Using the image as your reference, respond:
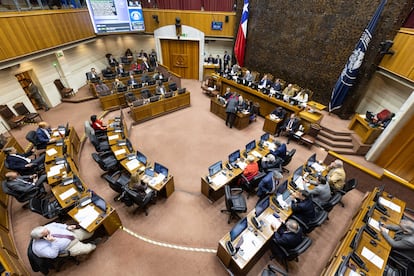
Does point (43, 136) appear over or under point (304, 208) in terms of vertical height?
under

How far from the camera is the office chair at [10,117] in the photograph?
8.29 metres

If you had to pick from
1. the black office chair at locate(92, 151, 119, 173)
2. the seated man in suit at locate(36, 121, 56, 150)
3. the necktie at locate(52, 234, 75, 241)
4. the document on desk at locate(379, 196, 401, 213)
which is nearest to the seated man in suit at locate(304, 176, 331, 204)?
the document on desk at locate(379, 196, 401, 213)

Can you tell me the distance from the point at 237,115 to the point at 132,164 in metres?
5.44

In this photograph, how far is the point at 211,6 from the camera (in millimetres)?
13766

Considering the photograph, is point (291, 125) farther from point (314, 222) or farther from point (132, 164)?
point (132, 164)

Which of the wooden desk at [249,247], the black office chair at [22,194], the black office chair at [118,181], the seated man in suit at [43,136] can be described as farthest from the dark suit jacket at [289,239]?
the seated man in suit at [43,136]

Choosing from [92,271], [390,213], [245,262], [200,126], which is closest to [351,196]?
[390,213]

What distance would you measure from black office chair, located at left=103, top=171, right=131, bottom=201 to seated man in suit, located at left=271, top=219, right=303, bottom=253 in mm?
4171

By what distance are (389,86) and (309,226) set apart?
7.61 m

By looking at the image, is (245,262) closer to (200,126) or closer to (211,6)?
(200,126)

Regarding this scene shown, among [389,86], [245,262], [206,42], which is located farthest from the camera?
[206,42]

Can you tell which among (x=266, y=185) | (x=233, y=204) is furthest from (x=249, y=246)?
(x=266, y=185)

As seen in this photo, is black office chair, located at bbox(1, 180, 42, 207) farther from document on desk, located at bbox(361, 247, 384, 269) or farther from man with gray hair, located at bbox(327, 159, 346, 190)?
man with gray hair, located at bbox(327, 159, 346, 190)

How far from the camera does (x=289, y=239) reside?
155 inches
